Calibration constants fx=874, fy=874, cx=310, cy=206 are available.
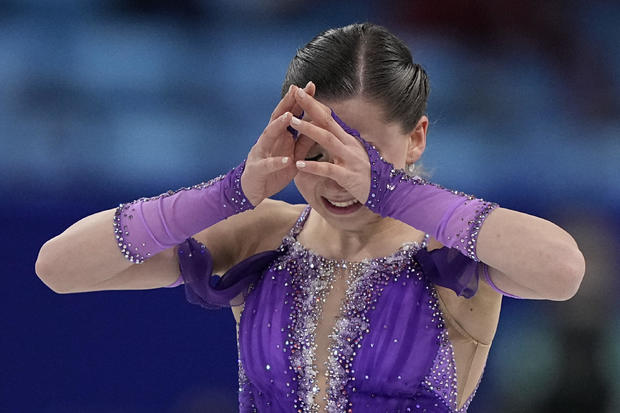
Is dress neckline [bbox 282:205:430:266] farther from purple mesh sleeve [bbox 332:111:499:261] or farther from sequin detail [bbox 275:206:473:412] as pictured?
purple mesh sleeve [bbox 332:111:499:261]

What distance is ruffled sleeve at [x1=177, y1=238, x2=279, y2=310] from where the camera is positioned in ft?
5.74

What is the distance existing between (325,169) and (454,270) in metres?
0.32

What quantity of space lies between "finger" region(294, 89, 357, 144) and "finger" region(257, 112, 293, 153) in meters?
0.03

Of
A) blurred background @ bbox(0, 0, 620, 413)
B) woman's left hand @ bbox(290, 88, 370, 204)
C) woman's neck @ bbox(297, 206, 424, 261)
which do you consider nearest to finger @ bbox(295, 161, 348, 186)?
woman's left hand @ bbox(290, 88, 370, 204)

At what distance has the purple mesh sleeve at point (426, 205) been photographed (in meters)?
1.49

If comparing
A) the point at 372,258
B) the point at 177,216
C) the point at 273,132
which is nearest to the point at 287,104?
the point at 273,132

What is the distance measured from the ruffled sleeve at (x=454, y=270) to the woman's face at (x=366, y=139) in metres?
0.16

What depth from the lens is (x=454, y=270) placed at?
161 centimetres

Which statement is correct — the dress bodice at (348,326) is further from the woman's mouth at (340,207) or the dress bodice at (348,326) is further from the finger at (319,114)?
the finger at (319,114)

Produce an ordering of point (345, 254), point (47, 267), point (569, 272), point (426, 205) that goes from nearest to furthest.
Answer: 1. point (569, 272)
2. point (426, 205)
3. point (47, 267)
4. point (345, 254)

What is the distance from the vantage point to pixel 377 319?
1692mm

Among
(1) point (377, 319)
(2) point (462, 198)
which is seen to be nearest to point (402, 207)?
(2) point (462, 198)

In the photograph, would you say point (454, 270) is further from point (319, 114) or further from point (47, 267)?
point (47, 267)

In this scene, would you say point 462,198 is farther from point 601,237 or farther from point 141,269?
point 601,237
